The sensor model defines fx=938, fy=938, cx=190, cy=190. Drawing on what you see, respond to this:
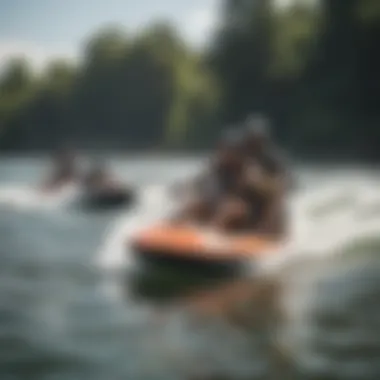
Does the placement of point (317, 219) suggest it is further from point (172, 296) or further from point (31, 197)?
point (31, 197)

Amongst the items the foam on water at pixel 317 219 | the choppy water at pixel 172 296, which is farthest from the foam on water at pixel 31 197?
the foam on water at pixel 317 219

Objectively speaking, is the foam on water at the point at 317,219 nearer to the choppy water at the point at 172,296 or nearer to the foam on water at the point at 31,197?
the choppy water at the point at 172,296

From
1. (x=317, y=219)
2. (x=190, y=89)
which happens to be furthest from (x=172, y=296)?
(x=190, y=89)

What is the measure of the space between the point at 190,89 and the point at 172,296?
49cm

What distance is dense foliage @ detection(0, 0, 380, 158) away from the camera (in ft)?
7.14

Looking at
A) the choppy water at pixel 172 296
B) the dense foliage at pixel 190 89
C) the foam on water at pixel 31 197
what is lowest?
the choppy water at pixel 172 296

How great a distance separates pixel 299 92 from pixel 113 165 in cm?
49

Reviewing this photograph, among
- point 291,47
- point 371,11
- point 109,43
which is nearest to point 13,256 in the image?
point 109,43

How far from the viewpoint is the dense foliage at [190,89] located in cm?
218

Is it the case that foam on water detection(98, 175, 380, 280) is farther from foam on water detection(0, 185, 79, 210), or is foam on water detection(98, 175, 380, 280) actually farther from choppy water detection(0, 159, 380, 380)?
foam on water detection(0, 185, 79, 210)

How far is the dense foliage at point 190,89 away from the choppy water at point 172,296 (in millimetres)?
78

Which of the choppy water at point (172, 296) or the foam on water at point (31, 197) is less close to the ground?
the foam on water at point (31, 197)

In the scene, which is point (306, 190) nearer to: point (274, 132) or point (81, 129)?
point (274, 132)

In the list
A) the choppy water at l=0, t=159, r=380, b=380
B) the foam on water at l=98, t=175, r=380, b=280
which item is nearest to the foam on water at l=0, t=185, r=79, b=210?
the choppy water at l=0, t=159, r=380, b=380
